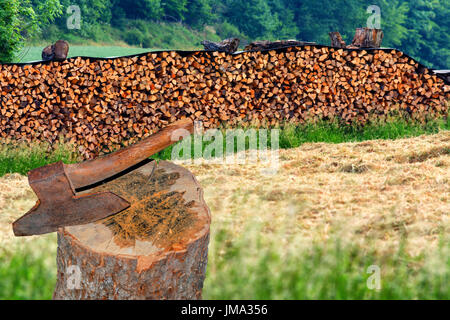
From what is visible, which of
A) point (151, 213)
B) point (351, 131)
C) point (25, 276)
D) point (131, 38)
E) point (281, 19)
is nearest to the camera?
point (151, 213)

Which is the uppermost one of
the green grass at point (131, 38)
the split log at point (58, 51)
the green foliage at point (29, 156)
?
the split log at point (58, 51)

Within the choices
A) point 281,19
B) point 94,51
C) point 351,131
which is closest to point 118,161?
point 351,131

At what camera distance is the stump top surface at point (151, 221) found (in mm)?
2646

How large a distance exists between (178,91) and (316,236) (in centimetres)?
436

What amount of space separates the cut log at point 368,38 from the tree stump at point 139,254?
630 cm

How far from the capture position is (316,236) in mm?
3541

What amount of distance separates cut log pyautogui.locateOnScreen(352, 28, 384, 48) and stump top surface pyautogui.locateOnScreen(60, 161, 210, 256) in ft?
19.4

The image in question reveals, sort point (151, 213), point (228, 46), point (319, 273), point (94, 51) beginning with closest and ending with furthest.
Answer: point (151, 213) < point (319, 273) < point (228, 46) < point (94, 51)

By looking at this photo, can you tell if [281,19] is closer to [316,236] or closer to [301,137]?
[301,137]

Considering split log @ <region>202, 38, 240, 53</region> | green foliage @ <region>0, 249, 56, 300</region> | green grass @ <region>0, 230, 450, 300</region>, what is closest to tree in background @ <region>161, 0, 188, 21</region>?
split log @ <region>202, 38, 240, 53</region>

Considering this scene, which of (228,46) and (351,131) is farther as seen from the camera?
(351,131)

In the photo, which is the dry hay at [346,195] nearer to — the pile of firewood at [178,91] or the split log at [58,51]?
the pile of firewood at [178,91]

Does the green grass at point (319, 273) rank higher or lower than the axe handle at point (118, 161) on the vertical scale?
lower

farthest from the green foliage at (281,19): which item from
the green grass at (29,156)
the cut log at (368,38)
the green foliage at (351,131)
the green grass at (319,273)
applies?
the green grass at (319,273)
